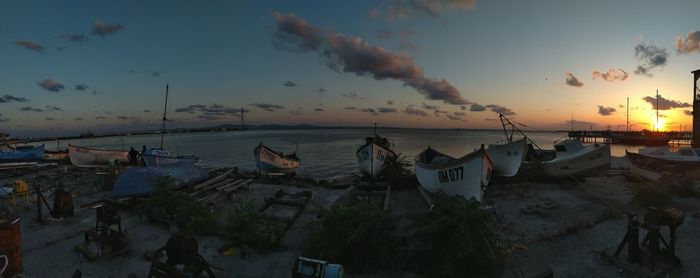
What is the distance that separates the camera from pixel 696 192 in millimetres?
13141

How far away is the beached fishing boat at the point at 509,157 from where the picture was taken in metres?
16.6

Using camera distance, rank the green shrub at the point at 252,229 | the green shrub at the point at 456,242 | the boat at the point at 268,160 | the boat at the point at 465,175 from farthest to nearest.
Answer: the boat at the point at 268,160
the boat at the point at 465,175
the green shrub at the point at 252,229
the green shrub at the point at 456,242

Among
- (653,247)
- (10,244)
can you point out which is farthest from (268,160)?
(653,247)

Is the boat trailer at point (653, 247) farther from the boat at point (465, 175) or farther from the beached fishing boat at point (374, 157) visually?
the beached fishing boat at point (374, 157)

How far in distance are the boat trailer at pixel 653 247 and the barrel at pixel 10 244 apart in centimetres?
1372

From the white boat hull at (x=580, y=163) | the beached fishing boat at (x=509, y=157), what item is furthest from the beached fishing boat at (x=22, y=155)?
the white boat hull at (x=580, y=163)

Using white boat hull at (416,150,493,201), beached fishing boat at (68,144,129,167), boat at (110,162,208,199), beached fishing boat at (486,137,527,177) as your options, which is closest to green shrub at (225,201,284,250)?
boat at (110,162,208,199)

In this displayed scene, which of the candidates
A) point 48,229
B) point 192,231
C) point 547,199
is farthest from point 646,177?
point 48,229

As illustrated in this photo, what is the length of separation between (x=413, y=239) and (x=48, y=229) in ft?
39.1

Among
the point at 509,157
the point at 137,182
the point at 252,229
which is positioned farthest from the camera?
the point at 509,157

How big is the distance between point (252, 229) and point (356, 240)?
128 inches

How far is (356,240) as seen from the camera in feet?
23.1

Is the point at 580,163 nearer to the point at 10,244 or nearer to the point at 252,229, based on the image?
the point at 252,229

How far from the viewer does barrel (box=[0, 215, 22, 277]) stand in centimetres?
681
